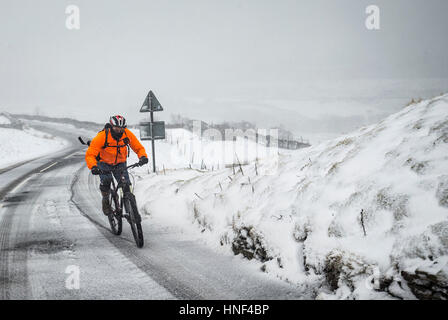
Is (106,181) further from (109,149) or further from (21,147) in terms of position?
(21,147)

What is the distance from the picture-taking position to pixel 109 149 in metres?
5.72

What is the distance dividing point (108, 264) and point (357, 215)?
132 inches

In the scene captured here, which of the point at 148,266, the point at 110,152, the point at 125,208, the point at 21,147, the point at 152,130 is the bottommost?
the point at 148,266

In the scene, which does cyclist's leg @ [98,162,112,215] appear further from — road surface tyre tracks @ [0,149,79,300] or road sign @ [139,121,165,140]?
road sign @ [139,121,165,140]

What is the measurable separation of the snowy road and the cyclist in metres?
1.01

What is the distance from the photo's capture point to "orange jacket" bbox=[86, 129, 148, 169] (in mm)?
5476

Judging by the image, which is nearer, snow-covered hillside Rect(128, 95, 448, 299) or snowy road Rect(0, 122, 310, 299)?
snow-covered hillside Rect(128, 95, 448, 299)

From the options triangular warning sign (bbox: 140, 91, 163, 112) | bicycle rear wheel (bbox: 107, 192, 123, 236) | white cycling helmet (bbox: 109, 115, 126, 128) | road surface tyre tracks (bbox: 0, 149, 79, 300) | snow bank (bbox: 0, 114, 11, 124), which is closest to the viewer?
road surface tyre tracks (bbox: 0, 149, 79, 300)

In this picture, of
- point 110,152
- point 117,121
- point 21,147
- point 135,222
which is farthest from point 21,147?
point 135,222

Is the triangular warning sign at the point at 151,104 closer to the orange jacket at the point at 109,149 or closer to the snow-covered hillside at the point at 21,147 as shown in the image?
the orange jacket at the point at 109,149

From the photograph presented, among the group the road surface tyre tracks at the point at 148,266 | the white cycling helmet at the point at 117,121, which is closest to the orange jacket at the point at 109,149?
the white cycling helmet at the point at 117,121

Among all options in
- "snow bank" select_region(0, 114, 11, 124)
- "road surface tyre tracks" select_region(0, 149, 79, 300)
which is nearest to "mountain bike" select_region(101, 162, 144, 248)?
"road surface tyre tracks" select_region(0, 149, 79, 300)

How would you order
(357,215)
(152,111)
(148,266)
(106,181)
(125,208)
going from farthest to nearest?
(152,111)
(106,181)
(125,208)
(148,266)
(357,215)
